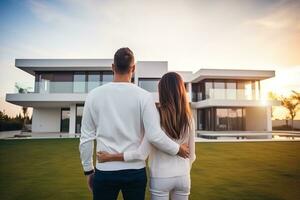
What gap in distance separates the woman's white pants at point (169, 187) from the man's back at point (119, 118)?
25 cm

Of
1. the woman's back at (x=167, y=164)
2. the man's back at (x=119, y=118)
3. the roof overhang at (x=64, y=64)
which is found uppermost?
the roof overhang at (x=64, y=64)

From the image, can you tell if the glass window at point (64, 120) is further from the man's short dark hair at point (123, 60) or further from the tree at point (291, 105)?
the tree at point (291, 105)

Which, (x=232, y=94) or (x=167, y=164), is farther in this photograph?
(x=232, y=94)

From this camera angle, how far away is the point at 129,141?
63.7 inches

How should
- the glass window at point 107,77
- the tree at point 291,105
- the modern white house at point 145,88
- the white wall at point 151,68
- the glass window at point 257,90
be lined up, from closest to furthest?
the modern white house at point 145,88, the glass window at point 107,77, the white wall at point 151,68, the glass window at point 257,90, the tree at point 291,105

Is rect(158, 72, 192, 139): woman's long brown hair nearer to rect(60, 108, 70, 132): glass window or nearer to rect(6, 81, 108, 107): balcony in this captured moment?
rect(6, 81, 108, 107): balcony

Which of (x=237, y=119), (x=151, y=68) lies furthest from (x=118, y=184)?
(x=237, y=119)

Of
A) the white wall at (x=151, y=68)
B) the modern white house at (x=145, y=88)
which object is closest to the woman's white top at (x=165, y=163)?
the modern white house at (x=145, y=88)

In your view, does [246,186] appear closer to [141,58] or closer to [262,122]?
[141,58]

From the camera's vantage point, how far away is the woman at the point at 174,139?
5.71ft

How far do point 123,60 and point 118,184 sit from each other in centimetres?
90

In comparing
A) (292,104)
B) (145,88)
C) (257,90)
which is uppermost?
(257,90)

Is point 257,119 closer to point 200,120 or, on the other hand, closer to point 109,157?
point 200,120

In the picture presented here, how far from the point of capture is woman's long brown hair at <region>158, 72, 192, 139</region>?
70.1 inches
